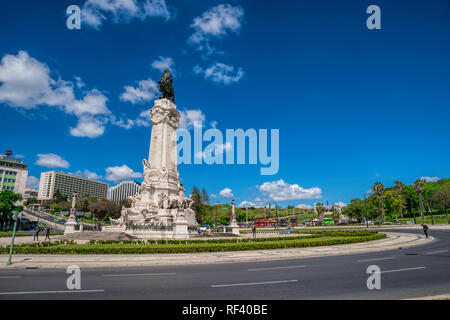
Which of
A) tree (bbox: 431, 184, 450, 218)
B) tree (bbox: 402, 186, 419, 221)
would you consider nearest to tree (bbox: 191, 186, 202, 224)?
tree (bbox: 431, 184, 450, 218)

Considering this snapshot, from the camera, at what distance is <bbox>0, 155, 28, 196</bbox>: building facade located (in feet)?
302

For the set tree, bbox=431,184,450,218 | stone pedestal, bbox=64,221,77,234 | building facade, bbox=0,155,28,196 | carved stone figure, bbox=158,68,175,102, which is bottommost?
stone pedestal, bbox=64,221,77,234

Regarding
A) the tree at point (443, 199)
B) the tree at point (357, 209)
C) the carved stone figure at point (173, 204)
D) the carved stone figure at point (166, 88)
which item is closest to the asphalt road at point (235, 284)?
the carved stone figure at point (173, 204)

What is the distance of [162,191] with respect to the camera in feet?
118

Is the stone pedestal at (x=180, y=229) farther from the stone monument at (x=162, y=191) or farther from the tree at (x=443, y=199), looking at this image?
the tree at (x=443, y=199)

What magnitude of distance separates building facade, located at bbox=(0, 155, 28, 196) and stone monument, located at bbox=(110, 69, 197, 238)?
85.4 metres

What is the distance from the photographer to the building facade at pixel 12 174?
92125 millimetres

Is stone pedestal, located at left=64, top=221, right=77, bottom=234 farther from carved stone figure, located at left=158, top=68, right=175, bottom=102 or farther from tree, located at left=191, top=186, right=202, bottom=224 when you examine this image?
tree, located at left=191, top=186, right=202, bottom=224

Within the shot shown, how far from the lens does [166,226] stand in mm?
30094

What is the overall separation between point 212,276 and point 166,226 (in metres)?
20.5

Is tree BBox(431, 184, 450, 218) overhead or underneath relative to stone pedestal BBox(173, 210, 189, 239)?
overhead

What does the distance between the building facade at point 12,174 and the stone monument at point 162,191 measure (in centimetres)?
8535
